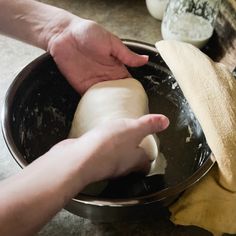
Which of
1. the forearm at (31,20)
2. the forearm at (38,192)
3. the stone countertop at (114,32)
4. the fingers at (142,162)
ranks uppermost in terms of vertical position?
the forearm at (31,20)

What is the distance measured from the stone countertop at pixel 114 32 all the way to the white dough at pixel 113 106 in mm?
97

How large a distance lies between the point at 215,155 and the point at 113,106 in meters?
0.19

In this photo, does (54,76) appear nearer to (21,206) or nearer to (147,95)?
(147,95)

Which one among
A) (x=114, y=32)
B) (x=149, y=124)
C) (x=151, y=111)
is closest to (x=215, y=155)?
(x=149, y=124)

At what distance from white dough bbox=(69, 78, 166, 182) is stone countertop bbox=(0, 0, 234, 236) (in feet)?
0.32

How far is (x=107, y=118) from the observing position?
67 centimetres

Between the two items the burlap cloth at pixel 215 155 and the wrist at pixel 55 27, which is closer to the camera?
the burlap cloth at pixel 215 155

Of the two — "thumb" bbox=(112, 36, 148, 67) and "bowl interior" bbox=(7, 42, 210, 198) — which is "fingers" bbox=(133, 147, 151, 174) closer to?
"bowl interior" bbox=(7, 42, 210, 198)

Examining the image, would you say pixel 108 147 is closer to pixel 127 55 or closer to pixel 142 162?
pixel 142 162

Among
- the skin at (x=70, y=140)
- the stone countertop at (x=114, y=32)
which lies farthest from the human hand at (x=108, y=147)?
the stone countertop at (x=114, y=32)

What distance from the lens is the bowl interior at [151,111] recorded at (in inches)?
25.9

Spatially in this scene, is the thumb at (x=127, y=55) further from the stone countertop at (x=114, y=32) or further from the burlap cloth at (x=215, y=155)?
the stone countertop at (x=114, y=32)

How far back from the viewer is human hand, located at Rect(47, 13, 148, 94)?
72cm

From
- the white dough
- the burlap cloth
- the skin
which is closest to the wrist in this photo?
the skin
